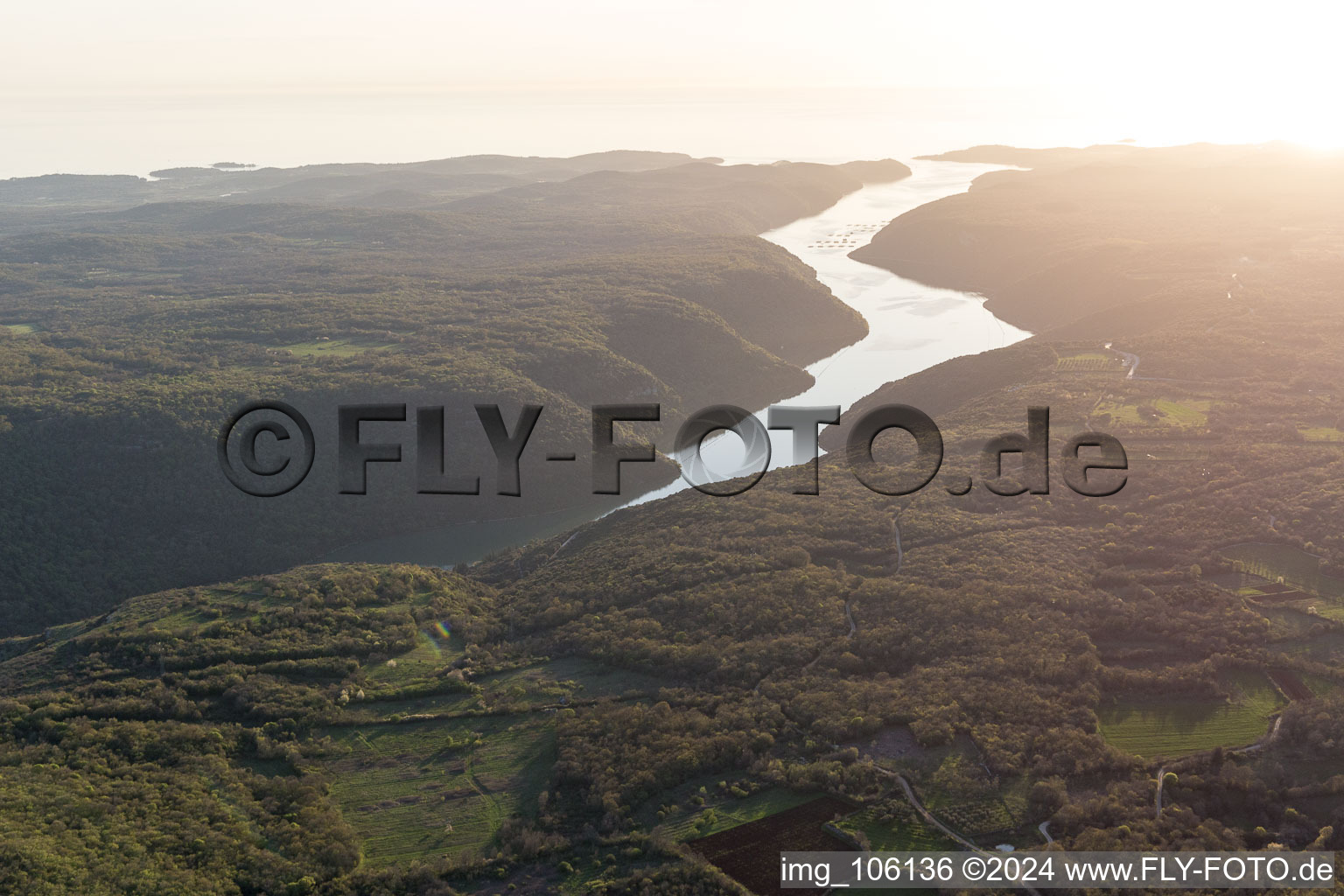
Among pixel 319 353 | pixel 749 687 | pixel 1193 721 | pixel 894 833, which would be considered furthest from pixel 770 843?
pixel 319 353

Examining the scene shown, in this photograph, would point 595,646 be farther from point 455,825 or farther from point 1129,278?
point 1129,278

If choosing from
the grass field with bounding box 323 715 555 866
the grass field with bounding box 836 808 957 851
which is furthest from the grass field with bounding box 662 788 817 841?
the grass field with bounding box 323 715 555 866

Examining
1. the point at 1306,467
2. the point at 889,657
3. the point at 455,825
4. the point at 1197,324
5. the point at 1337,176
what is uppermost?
the point at 1337,176

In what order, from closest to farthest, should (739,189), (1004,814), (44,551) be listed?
(1004,814) < (44,551) < (739,189)

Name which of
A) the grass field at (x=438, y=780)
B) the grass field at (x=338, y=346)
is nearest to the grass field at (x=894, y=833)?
the grass field at (x=438, y=780)

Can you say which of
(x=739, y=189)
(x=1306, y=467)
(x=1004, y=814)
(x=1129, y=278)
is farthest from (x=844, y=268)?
(x=1004, y=814)

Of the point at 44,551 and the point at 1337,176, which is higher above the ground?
the point at 1337,176
